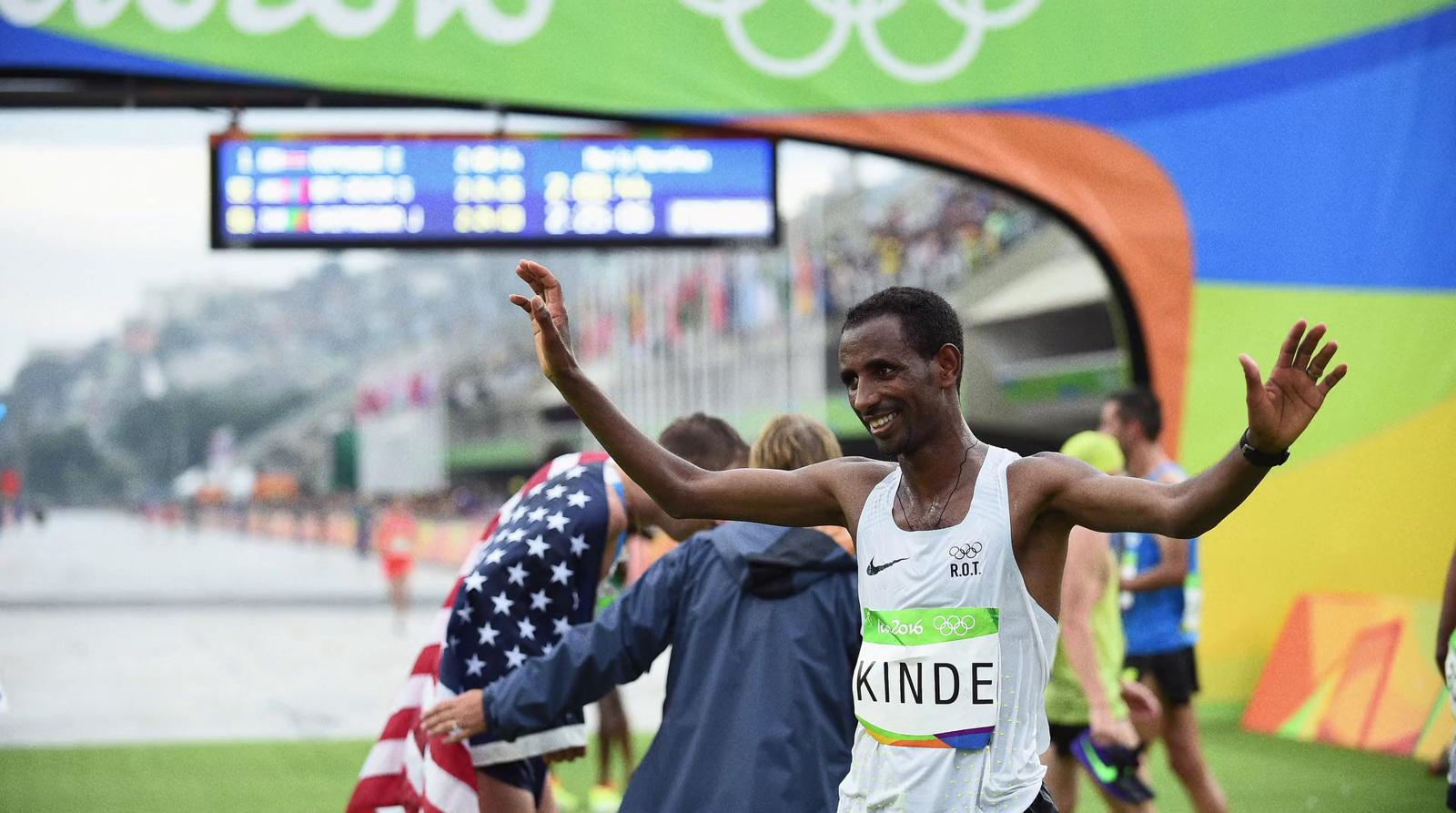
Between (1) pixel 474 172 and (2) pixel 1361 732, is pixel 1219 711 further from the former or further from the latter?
(1) pixel 474 172

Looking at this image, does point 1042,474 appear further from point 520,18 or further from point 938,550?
point 520,18

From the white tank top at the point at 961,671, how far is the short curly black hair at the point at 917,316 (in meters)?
0.24

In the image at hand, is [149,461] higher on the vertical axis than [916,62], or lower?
lower

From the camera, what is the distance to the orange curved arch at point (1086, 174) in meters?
9.33

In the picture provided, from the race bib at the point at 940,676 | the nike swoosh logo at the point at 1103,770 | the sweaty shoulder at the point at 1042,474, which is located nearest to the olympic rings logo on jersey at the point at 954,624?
the race bib at the point at 940,676

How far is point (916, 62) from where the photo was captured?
9.27 m

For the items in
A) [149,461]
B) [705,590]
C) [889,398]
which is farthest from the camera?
[149,461]

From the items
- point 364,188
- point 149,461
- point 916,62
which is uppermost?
point 916,62

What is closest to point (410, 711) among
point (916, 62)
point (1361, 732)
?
point (916, 62)

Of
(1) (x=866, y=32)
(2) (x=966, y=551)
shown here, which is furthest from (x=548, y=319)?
(1) (x=866, y=32)

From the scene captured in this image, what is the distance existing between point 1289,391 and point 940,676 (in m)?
0.79

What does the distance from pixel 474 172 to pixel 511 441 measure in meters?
44.5

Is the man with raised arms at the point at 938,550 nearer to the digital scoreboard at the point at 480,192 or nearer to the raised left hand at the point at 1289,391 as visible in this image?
the raised left hand at the point at 1289,391

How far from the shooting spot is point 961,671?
277 centimetres
